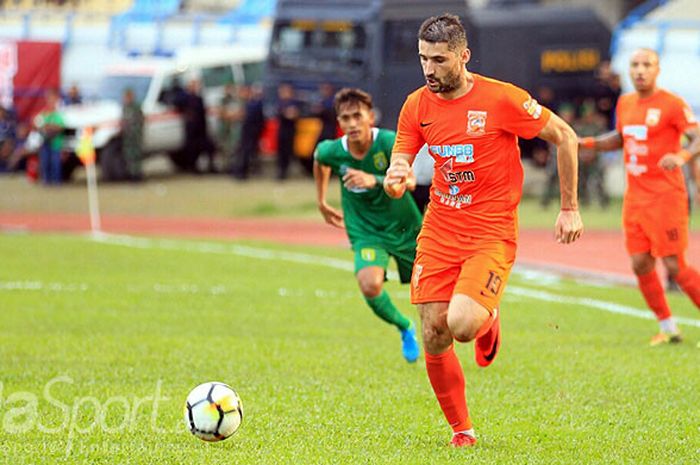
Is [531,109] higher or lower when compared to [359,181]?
higher

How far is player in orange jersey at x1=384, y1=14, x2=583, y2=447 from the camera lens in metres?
7.49

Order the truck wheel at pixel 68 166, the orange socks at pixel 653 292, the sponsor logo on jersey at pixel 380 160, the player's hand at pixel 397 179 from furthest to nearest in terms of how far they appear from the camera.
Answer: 1. the truck wheel at pixel 68 166
2. the orange socks at pixel 653 292
3. the sponsor logo on jersey at pixel 380 160
4. the player's hand at pixel 397 179

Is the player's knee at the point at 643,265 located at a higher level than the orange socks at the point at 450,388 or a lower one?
lower

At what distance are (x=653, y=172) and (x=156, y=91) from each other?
69.3 ft

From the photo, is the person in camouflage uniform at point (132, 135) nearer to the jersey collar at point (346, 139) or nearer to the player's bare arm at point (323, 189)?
the player's bare arm at point (323, 189)

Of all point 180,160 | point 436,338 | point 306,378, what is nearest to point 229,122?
point 180,160

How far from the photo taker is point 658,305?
1180 cm

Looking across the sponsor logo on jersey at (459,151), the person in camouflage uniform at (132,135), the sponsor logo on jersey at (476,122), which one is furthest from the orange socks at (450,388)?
the person in camouflage uniform at (132,135)

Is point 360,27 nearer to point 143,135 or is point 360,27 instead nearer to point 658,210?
point 143,135

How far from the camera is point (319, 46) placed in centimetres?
3048

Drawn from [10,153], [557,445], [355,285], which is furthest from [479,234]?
[10,153]

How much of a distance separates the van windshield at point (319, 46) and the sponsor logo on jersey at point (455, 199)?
22286 mm

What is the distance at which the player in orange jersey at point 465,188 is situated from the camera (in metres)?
7.49

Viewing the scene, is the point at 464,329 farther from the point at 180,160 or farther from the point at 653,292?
the point at 180,160
